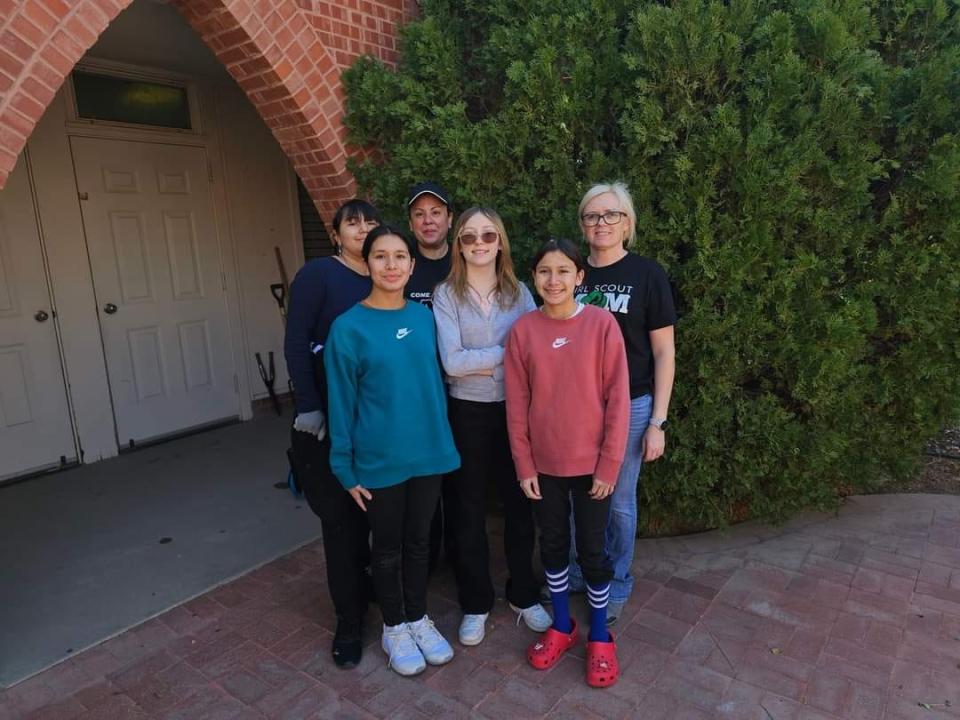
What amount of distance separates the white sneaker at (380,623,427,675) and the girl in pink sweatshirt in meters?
0.65

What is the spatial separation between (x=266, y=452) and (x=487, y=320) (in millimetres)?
3285

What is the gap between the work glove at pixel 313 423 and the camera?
7.63 ft

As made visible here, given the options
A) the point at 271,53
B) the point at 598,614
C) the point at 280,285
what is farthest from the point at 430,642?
the point at 280,285

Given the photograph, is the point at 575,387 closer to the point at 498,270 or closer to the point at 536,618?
the point at 498,270

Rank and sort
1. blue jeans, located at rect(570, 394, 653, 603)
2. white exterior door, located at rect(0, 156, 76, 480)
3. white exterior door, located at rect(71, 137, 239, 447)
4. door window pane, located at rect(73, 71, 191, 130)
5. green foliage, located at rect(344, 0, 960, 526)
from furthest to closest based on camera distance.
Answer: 1. white exterior door, located at rect(71, 137, 239, 447)
2. door window pane, located at rect(73, 71, 191, 130)
3. white exterior door, located at rect(0, 156, 76, 480)
4. green foliage, located at rect(344, 0, 960, 526)
5. blue jeans, located at rect(570, 394, 653, 603)

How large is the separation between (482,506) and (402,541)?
341 millimetres

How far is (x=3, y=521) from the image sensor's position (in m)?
3.88

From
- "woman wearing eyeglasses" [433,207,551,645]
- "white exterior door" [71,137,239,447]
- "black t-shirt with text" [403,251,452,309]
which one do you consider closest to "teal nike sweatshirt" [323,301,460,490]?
"woman wearing eyeglasses" [433,207,551,645]

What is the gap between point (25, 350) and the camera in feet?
14.7

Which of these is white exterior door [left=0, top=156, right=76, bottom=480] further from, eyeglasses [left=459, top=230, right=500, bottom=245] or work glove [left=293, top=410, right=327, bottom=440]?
eyeglasses [left=459, top=230, right=500, bottom=245]

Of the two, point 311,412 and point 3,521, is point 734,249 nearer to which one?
point 311,412

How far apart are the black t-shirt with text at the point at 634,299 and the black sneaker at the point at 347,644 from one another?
147cm

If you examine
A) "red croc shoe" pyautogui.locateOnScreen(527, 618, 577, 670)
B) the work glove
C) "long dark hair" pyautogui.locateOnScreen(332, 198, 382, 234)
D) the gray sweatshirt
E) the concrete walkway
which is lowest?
the concrete walkway

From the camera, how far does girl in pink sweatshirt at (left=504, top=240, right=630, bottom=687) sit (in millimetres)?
2219
